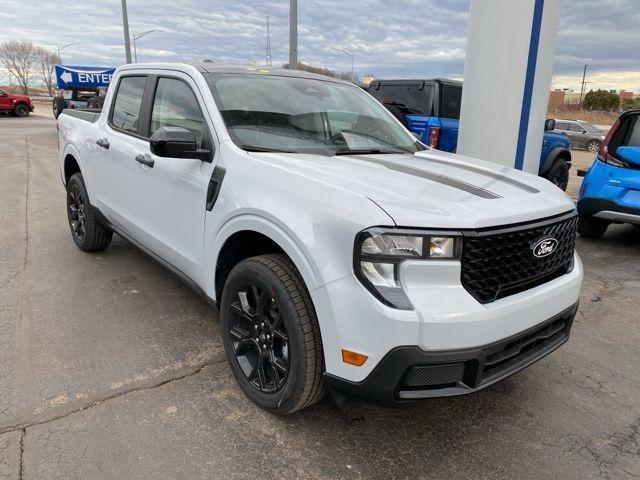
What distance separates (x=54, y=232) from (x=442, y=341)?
5.56m

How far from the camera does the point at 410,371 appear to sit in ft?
6.84

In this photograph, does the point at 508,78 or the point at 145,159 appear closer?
the point at 145,159

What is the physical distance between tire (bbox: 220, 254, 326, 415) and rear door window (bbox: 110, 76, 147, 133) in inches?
78.7

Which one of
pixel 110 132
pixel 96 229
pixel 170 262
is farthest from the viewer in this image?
pixel 96 229

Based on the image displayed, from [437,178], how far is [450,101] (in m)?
6.38

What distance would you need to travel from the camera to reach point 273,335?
2.58m

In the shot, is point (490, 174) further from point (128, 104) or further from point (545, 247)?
point (128, 104)

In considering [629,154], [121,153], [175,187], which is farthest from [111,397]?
[629,154]

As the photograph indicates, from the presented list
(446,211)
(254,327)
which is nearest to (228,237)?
(254,327)

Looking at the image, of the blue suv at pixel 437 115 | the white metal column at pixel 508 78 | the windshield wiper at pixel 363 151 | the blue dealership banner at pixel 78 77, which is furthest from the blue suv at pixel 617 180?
the blue dealership banner at pixel 78 77

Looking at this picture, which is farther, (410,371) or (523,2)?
(523,2)

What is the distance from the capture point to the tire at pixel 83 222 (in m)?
5.01

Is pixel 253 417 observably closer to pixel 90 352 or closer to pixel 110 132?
pixel 90 352

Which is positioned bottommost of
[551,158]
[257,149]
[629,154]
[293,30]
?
[551,158]
